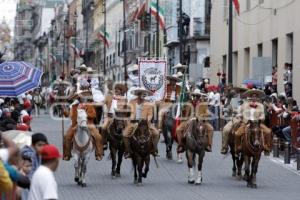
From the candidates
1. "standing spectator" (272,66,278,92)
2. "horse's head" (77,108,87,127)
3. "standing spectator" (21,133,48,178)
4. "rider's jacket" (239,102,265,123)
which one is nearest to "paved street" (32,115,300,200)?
"horse's head" (77,108,87,127)

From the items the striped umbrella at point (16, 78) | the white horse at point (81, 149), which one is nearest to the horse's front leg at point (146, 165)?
the white horse at point (81, 149)

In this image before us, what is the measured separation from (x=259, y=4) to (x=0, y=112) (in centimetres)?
2221

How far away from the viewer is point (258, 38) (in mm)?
43938

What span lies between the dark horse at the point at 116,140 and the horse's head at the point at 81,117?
5.60 feet

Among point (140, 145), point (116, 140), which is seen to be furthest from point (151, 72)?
point (140, 145)

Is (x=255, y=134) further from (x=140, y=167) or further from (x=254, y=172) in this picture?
(x=140, y=167)

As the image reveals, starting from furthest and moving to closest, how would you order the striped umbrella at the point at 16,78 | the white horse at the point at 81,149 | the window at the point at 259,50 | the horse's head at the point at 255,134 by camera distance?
the window at the point at 259,50
the striped umbrella at the point at 16,78
the horse's head at the point at 255,134
the white horse at the point at 81,149

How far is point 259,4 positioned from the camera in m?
43.6

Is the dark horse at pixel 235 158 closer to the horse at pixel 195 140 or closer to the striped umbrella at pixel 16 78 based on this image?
the horse at pixel 195 140

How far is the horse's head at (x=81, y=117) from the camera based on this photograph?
19.1 metres

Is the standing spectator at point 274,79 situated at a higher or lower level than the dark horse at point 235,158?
higher

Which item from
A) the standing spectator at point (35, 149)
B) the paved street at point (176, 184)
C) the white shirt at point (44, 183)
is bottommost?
the paved street at point (176, 184)

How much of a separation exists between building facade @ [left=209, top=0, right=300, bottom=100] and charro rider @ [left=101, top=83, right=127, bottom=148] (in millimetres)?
10779

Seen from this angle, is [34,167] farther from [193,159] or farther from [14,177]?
[193,159]
